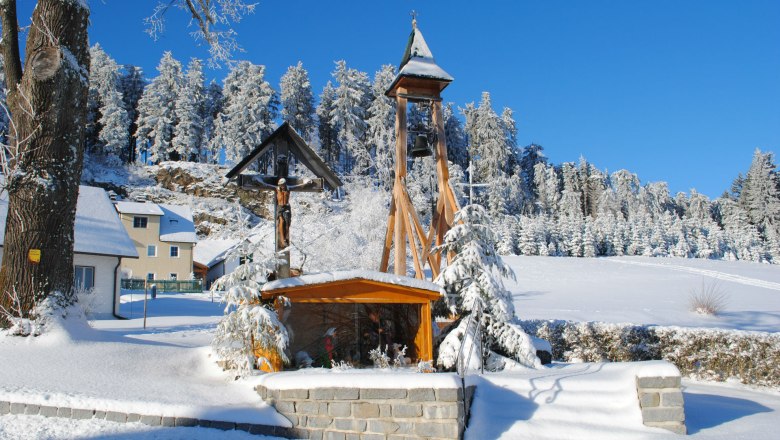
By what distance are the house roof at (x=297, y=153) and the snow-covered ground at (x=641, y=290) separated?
12.2m

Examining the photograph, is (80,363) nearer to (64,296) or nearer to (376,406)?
(64,296)

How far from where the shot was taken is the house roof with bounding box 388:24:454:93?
12172 mm

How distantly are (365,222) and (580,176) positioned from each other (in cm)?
6058

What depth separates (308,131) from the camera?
2341 inches

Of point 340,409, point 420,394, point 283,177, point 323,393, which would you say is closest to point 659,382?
point 420,394

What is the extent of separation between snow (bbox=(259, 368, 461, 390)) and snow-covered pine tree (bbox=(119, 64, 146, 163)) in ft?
201

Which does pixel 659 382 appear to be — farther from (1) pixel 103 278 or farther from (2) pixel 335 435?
(1) pixel 103 278

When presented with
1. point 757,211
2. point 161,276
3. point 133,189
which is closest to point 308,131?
point 133,189

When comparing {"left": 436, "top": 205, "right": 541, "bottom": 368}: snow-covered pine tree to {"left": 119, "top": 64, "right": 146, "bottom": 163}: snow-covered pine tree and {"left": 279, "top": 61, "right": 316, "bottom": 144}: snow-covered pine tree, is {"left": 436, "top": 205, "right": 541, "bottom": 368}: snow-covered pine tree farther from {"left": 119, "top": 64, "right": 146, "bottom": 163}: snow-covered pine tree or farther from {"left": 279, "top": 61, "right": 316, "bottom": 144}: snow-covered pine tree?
{"left": 119, "top": 64, "right": 146, "bottom": 163}: snow-covered pine tree

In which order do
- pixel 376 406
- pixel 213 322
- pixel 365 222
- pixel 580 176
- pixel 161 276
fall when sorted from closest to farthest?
1. pixel 376 406
2. pixel 213 322
3. pixel 365 222
4. pixel 161 276
5. pixel 580 176

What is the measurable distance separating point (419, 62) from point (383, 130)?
25533mm

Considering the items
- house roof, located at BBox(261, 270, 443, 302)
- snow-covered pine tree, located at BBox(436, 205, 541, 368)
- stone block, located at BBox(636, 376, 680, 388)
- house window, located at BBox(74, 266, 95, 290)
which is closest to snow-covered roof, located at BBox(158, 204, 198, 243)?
house window, located at BBox(74, 266, 95, 290)

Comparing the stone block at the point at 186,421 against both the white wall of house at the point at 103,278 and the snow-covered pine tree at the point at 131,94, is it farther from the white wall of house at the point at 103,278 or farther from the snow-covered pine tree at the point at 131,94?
the snow-covered pine tree at the point at 131,94

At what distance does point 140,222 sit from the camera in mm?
39438
